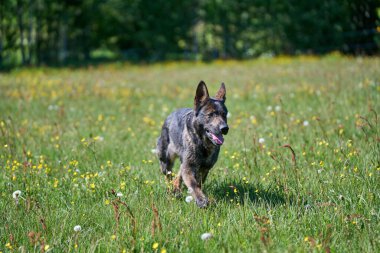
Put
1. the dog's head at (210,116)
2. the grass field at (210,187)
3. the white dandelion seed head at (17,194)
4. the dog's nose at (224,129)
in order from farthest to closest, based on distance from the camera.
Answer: the dog's head at (210,116) → the dog's nose at (224,129) → the white dandelion seed head at (17,194) → the grass field at (210,187)

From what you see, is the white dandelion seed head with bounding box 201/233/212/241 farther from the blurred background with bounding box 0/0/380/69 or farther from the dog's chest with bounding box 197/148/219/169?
the blurred background with bounding box 0/0/380/69

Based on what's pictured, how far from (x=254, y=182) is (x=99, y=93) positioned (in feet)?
31.8

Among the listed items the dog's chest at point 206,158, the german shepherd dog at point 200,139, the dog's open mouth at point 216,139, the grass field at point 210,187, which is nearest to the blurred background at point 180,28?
the grass field at point 210,187

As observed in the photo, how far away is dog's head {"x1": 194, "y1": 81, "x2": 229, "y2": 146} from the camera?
467 cm

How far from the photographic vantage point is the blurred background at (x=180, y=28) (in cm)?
2652

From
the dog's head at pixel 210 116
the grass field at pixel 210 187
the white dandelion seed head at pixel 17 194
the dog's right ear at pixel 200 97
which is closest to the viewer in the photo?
the grass field at pixel 210 187

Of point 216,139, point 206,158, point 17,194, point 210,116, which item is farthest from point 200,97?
point 17,194

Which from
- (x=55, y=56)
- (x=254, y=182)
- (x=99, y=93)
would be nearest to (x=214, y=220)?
(x=254, y=182)

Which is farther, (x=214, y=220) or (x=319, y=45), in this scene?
(x=319, y=45)

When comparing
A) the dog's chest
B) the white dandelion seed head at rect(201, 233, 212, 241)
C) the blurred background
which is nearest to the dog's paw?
the dog's chest

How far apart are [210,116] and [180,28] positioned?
33.8 m

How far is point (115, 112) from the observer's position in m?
11.0

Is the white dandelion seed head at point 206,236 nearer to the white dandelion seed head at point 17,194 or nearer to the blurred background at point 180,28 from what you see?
the white dandelion seed head at point 17,194

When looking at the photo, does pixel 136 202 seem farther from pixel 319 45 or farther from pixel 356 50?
pixel 319 45
